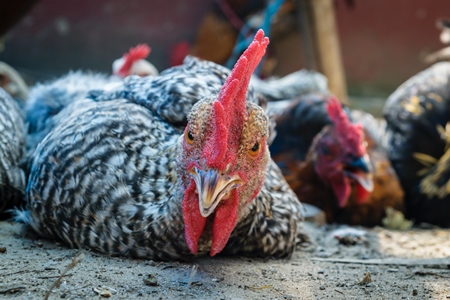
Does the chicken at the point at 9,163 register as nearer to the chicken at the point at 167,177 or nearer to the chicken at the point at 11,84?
the chicken at the point at 167,177

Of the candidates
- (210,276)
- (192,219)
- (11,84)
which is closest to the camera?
(192,219)

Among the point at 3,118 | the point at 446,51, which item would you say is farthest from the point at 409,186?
the point at 3,118

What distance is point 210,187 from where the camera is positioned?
7.31 ft

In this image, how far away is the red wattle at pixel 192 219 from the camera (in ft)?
8.00

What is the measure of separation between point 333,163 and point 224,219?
2.37 meters

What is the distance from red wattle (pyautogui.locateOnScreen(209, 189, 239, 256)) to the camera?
2.48m

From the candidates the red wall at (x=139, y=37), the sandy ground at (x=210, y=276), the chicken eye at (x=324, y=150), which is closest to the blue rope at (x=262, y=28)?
the chicken eye at (x=324, y=150)

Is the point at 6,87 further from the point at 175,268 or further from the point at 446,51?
the point at 446,51

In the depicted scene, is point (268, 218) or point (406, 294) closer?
point (406, 294)

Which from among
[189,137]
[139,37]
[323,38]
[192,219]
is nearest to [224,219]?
[192,219]

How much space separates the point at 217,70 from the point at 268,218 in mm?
Result: 1092

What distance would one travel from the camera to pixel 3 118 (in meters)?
3.56

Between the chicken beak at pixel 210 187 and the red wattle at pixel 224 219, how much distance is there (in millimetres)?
137

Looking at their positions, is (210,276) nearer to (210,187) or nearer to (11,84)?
(210,187)
